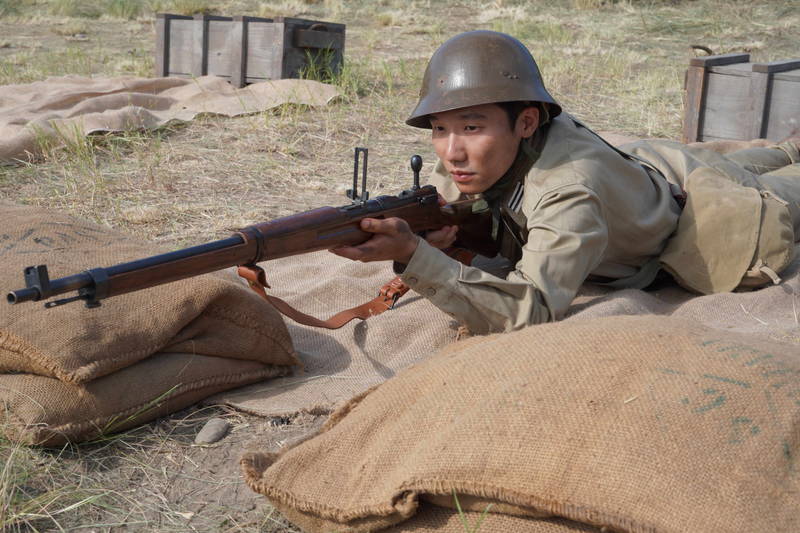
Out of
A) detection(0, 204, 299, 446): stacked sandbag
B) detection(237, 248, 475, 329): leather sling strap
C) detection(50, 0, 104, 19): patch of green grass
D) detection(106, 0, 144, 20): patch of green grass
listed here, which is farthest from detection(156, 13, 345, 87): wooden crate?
detection(50, 0, 104, 19): patch of green grass

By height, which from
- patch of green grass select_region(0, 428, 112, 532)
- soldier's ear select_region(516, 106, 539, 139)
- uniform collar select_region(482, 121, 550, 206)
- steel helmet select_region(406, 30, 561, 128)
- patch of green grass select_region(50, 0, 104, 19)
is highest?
→ patch of green grass select_region(50, 0, 104, 19)

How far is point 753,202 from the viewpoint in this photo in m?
4.05

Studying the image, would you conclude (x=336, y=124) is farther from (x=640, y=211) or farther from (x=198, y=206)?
(x=640, y=211)

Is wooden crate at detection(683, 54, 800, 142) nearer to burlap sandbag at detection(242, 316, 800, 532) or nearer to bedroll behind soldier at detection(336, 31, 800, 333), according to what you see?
bedroll behind soldier at detection(336, 31, 800, 333)

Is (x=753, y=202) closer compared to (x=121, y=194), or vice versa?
(x=753, y=202)

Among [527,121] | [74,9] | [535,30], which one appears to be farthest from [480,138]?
[74,9]

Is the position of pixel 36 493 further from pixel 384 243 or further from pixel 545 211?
pixel 545 211

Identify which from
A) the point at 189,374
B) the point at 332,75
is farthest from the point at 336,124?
the point at 189,374

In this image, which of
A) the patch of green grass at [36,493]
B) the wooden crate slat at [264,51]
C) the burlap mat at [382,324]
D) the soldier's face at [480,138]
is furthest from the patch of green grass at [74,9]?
the patch of green grass at [36,493]

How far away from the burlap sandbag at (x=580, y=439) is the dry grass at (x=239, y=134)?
15.9 inches

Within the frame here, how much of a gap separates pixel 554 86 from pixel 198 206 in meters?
4.74

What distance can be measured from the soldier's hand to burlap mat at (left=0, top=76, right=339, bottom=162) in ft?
12.9

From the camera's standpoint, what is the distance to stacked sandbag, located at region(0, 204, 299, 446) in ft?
9.41

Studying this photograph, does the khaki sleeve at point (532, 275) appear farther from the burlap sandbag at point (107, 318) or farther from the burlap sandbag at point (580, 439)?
the burlap sandbag at point (580, 439)
